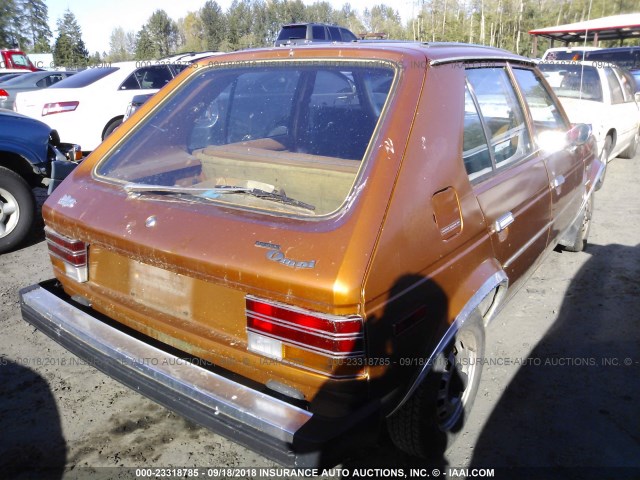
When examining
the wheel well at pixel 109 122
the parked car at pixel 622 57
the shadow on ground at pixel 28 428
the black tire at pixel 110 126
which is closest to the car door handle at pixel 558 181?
the shadow on ground at pixel 28 428

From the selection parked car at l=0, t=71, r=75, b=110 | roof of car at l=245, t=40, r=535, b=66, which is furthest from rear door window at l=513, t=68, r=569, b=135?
parked car at l=0, t=71, r=75, b=110

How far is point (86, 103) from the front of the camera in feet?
28.0

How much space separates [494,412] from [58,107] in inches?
324

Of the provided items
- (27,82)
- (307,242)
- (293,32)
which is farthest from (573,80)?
(27,82)

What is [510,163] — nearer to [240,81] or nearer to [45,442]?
[240,81]

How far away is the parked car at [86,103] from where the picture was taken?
27.8 ft

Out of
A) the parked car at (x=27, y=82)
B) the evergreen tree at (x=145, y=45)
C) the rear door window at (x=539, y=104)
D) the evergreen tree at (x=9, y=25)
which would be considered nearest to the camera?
the rear door window at (x=539, y=104)

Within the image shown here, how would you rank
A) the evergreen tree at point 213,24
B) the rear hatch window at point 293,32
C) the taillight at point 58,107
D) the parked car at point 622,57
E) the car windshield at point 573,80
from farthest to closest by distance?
the evergreen tree at point 213,24 → the rear hatch window at point 293,32 → the parked car at point 622,57 → the taillight at point 58,107 → the car windshield at point 573,80

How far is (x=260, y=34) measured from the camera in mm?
44094

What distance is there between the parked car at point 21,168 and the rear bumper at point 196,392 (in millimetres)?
2792

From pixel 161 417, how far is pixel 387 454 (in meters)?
1.17

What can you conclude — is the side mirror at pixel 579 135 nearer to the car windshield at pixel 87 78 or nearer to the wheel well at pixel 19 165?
the wheel well at pixel 19 165

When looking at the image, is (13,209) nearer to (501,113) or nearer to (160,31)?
(501,113)

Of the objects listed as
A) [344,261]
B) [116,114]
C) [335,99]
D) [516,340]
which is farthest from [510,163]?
[116,114]
